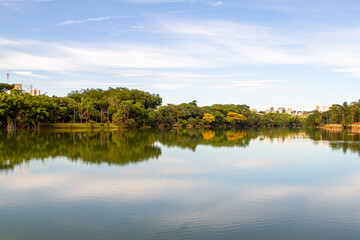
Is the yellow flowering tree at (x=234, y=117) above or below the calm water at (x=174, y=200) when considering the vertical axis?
above

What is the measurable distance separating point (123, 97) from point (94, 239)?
68459mm

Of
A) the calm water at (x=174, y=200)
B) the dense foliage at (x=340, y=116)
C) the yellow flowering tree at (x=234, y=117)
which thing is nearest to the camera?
the calm water at (x=174, y=200)

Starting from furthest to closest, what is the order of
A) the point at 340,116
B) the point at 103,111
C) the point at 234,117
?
the point at 234,117, the point at 340,116, the point at 103,111

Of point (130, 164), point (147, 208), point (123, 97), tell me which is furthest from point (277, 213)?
point (123, 97)

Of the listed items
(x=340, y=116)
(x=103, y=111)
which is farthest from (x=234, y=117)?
(x=103, y=111)

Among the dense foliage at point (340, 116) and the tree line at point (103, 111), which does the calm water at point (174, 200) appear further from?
the dense foliage at point (340, 116)

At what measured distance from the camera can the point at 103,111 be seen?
224 ft

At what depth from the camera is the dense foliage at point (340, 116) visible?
308 feet

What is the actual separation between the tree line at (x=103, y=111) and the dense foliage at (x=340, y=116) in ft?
78.2

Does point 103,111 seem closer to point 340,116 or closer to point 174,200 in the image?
point 174,200

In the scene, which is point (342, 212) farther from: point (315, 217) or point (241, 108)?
point (241, 108)

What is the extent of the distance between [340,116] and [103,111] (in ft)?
231

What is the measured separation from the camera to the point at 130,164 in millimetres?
18125

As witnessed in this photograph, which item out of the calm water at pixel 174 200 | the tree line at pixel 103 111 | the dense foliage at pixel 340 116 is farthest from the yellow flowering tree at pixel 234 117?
the calm water at pixel 174 200
